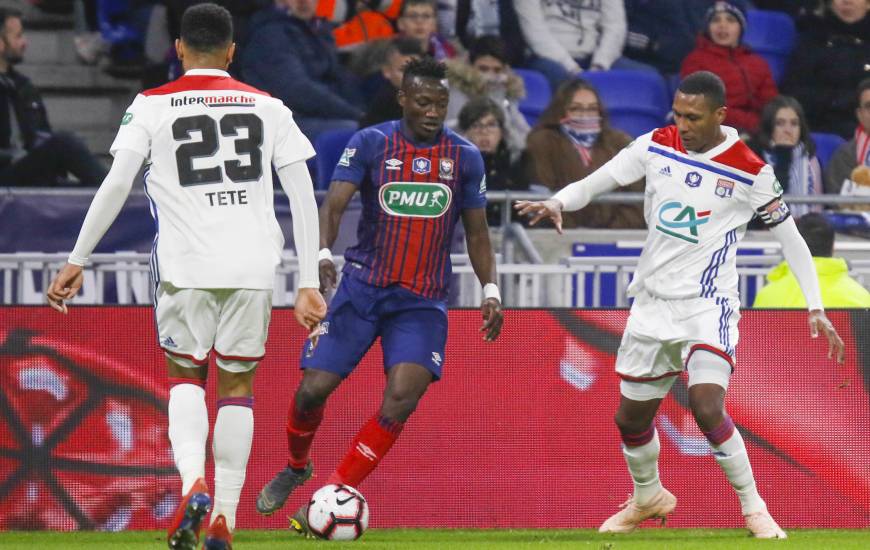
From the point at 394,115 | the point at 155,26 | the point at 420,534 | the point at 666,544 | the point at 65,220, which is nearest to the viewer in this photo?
the point at 666,544

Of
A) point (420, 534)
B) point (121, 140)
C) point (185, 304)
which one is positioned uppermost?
point (121, 140)

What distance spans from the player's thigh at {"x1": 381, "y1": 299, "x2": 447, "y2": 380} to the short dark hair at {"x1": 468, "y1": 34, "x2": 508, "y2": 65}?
5.53 meters

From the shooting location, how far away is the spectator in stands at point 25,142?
12.2 m

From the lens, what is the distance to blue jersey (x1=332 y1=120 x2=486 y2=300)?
26.1 ft

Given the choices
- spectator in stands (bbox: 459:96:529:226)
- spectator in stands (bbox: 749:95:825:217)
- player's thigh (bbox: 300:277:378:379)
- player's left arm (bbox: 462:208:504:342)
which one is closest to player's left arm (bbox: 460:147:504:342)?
player's left arm (bbox: 462:208:504:342)

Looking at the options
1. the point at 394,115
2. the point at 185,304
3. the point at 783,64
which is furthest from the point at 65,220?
the point at 783,64

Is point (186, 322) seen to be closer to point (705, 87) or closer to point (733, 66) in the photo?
point (705, 87)

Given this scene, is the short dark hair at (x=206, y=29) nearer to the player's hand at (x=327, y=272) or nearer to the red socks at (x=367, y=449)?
the player's hand at (x=327, y=272)

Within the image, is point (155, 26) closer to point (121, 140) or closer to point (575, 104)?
point (575, 104)

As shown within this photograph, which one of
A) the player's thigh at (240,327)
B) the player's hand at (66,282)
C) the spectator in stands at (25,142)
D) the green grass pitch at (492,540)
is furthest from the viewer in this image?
the spectator in stands at (25,142)

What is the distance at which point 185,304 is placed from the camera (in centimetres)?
671

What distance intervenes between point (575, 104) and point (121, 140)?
6.42m

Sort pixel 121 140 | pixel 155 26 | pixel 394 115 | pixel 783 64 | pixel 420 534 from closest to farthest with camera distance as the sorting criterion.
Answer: pixel 121 140, pixel 420 534, pixel 394 115, pixel 155 26, pixel 783 64

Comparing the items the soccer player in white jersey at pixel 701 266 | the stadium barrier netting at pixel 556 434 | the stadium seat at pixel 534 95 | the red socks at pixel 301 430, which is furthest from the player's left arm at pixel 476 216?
the stadium seat at pixel 534 95
